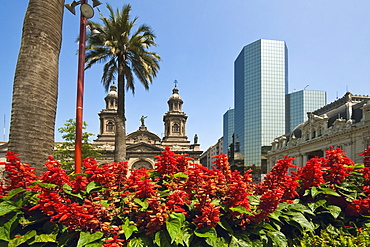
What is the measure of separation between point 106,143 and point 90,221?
77.7 meters

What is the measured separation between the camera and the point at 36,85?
233 inches

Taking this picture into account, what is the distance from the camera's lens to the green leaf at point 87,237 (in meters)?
3.11

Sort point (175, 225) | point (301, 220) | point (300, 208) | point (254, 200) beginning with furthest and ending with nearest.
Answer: point (300, 208)
point (254, 200)
point (301, 220)
point (175, 225)

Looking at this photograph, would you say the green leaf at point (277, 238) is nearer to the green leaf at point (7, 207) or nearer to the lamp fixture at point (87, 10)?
the green leaf at point (7, 207)

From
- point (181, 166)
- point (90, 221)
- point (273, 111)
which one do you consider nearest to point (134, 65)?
point (181, 166)

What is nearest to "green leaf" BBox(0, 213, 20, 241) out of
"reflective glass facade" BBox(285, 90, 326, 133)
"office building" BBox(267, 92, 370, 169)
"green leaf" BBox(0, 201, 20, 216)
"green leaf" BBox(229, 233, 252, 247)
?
"green leaf" BBox(0, 201, 20, 216)

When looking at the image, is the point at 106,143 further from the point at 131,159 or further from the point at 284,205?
the point at 284,205

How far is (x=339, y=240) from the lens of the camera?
3.86m

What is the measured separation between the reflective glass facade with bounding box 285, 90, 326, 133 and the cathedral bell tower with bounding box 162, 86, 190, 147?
172 feet

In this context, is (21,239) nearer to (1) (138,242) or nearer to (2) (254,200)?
(1) (138,242)

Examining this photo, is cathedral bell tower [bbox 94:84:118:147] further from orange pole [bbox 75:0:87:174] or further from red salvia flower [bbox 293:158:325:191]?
red salvia flower [bbox 293:158:325:191]

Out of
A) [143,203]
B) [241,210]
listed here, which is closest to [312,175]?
[241,210]

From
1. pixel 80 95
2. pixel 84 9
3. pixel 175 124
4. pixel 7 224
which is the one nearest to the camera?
pixel 7 224

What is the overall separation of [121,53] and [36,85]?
13.0 meters
